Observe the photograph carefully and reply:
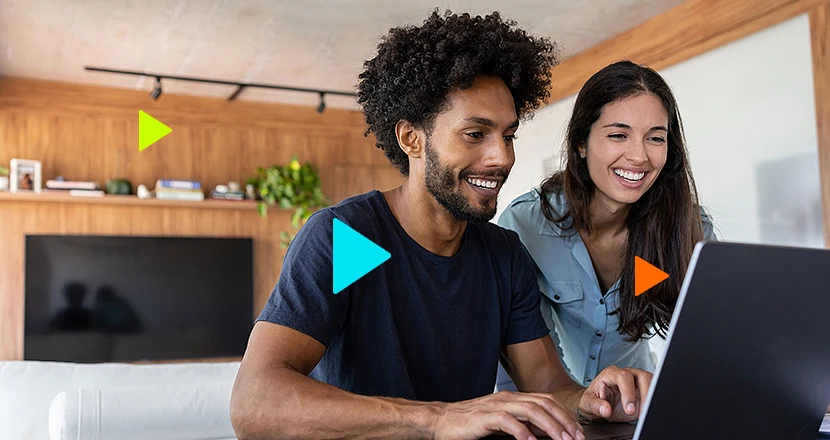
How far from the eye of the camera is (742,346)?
2.45ft

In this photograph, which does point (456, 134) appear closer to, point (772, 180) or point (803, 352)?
point (803, 352)

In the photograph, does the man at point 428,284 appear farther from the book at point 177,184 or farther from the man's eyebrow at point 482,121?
the book at point 177,184

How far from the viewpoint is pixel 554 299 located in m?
1.80

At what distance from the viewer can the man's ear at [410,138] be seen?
1473 mm

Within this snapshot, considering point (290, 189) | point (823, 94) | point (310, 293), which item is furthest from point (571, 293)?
point (290, 189)

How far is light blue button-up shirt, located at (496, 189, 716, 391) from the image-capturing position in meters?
1.79

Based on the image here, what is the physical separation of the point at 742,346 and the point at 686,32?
385 cm

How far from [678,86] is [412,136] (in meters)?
3.22

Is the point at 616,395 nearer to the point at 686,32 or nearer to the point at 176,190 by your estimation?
the point at 686,32

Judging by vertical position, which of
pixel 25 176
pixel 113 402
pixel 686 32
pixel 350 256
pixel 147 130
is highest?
pixel 686 32

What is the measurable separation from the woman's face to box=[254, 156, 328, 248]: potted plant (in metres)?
4.49

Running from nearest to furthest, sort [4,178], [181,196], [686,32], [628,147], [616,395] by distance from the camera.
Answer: [616,395], [628,147], [686,32], [4,178], [181,196]

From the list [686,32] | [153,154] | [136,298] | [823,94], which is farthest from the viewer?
[153,154]

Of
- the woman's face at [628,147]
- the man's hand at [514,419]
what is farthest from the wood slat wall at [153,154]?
the man's hand at [514,419]
